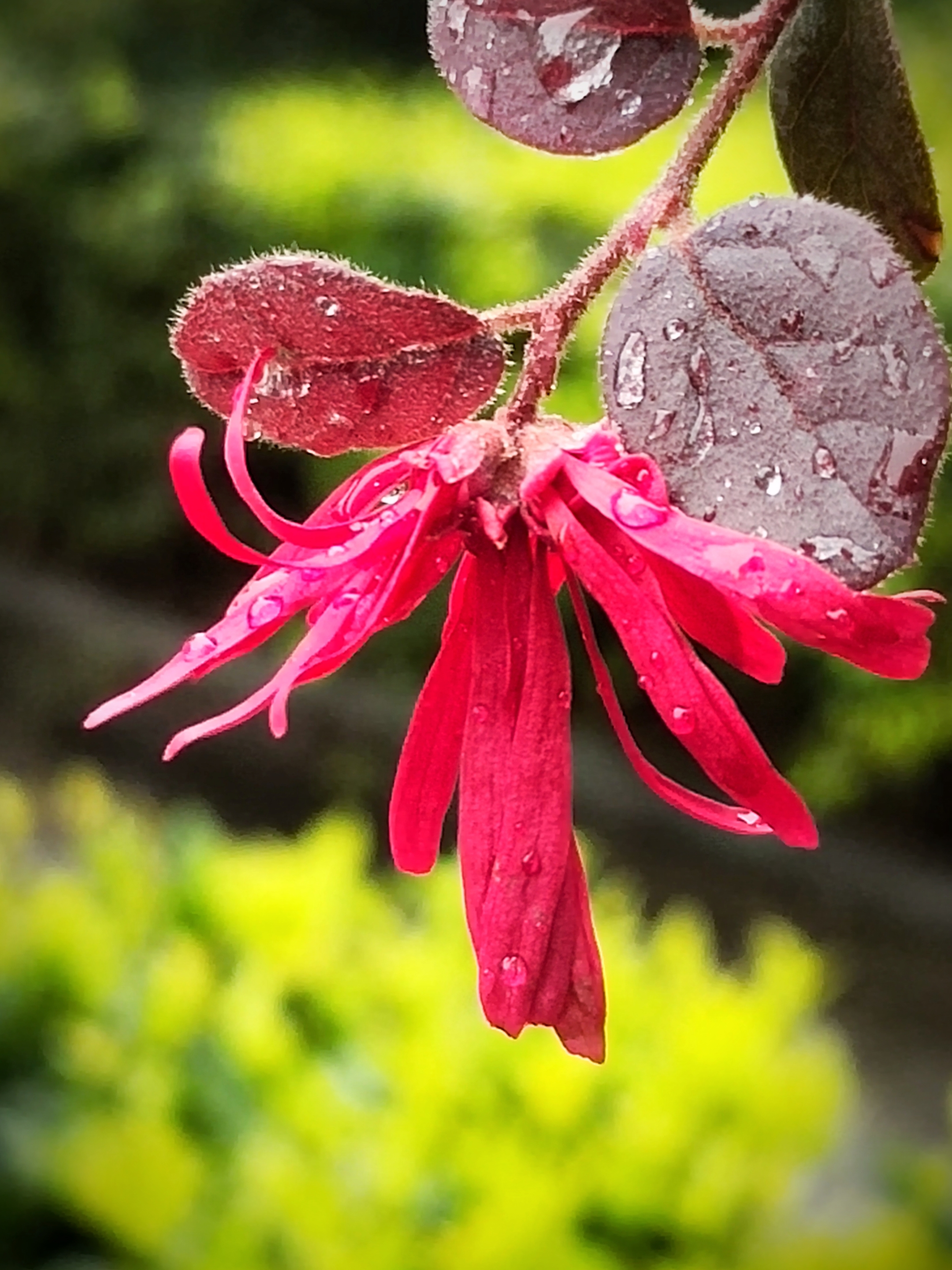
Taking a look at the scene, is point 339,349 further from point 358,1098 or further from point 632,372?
point 358,1098

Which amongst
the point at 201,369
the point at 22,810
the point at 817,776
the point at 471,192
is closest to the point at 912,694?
the point at 817,776

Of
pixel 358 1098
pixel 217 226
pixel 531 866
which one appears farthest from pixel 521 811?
pixel 217 226

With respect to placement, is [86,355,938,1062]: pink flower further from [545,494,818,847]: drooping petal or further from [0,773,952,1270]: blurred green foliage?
[0,773,952,1270]: blurred green foliage

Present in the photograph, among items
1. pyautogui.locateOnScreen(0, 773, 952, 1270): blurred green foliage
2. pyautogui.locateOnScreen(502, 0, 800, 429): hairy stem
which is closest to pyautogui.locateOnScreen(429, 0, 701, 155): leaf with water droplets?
pyautogui.locateOnScreen(502, 0, 800, 429): hairy stem

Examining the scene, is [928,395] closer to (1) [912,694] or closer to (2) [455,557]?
(2) [455,557]

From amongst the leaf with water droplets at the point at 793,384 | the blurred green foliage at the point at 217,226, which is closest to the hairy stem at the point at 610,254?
the leaf with water droplets at the point at 793,384

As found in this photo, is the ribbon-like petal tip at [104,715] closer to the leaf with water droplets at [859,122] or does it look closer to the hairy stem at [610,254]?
the hairy stem at [610,254]
